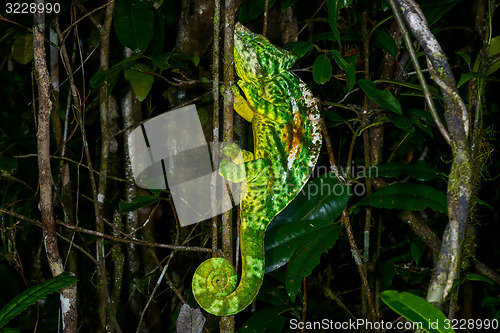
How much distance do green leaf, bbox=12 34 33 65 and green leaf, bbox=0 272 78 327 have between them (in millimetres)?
1008

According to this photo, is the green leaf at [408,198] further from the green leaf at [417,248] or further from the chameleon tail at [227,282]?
the chameleon tail at [227,282]

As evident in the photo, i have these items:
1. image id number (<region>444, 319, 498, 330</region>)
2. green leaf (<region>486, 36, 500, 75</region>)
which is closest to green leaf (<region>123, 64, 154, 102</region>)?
green leaf (<region>486, 36, 500, 75</region>)

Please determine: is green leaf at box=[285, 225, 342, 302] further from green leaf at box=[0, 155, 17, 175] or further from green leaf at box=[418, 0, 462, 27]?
green leaf at box=[0, 155, 17, 175]

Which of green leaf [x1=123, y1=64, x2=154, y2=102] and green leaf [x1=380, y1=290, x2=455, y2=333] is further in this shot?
green leaf [x1=123, y1=64, x2=154, y2=102]

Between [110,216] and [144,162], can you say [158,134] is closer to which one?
[144,162]

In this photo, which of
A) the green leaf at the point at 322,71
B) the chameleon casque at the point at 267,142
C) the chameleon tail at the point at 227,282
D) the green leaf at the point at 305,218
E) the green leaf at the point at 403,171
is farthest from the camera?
the green leaf at the point at 403,171

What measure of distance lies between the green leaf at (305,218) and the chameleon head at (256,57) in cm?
50

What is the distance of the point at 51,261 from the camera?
1196 millimetres

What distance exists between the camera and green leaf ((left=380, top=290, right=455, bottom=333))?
32.8 inches

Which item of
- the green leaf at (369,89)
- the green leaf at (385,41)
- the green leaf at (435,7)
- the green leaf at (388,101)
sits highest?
the green leaf at (435,7)

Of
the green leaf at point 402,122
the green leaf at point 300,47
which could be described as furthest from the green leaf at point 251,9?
the green leaf at point 402,122

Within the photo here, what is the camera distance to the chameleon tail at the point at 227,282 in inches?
39.4
